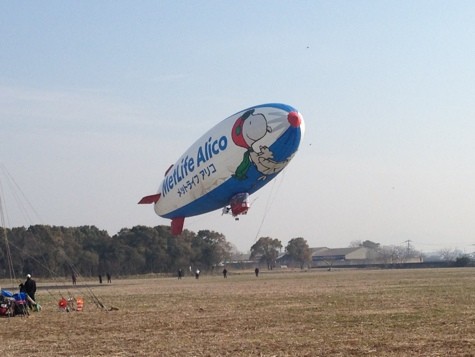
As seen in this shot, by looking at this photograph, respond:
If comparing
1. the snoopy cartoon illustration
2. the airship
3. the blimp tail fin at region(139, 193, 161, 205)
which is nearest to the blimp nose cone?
the airship

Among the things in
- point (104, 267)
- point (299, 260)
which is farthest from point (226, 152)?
point (299, 260)

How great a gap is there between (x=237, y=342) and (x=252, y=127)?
2427 cm

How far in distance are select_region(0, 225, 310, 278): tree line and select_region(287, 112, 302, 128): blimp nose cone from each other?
76.5m

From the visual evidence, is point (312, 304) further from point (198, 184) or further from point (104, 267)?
point (104, 267)

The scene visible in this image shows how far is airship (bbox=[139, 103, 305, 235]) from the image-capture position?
4278cm

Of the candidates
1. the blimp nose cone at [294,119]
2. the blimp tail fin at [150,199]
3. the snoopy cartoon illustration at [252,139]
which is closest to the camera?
the blimp nose cone at [294,119]

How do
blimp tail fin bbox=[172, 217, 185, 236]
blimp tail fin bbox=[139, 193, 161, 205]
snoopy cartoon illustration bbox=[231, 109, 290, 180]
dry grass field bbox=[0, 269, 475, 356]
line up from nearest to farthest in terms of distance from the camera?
1. dry grass field bbox=[0, 269, 475, 356]
2. snoopy cartoon illustration bbox=[231, 109, 290, 180]
3. blimp tail fin bbox=[172, 217, 185, 236]
4. blimp tail fin bbox=[139, 193, 161, 205]

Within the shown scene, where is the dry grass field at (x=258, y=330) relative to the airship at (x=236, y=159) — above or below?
below

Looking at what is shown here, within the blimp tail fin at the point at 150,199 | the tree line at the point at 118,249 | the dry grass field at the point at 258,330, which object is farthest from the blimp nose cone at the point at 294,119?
the tree line at the point at 118,249

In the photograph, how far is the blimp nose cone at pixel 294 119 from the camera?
42.4m

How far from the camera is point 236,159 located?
44.2 m

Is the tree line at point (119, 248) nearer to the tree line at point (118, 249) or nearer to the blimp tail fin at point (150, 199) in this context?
the tree line at point (118, 249)

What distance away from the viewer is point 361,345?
18.3 metres

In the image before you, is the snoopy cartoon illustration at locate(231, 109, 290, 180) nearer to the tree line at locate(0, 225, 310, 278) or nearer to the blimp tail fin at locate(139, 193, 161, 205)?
the blimp tail fin at locate(139, 193, 161, 205)
